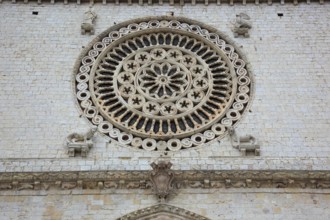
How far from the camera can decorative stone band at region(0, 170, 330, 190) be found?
10383mm

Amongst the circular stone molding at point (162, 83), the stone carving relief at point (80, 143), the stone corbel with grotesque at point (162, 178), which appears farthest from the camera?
the circular stone molding at point (162, 83)

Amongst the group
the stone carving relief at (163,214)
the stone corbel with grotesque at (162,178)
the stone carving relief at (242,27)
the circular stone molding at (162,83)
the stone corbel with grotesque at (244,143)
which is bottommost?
the stone carving relief at (163,214)

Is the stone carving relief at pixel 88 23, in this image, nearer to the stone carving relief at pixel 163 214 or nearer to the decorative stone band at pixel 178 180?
the decorative stone band at pixel 178 180

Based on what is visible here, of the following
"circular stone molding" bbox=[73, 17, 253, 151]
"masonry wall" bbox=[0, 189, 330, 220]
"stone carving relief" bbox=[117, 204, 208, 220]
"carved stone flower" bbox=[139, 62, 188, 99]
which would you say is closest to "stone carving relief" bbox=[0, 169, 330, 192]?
"masonry wall" bbox=[0, 189, 330, 220]

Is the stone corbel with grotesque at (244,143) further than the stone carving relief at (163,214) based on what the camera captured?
Yes

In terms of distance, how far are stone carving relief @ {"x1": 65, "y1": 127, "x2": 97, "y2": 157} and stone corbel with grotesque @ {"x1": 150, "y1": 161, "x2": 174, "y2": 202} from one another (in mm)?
1500

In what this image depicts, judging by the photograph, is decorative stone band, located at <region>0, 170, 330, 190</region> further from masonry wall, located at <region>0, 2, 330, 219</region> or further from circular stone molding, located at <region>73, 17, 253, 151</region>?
circular stone molding, located at <region>73, 17, 253, 151</region>

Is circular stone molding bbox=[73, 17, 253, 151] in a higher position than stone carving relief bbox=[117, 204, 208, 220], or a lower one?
higher

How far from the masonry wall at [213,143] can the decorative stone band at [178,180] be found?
0.21 metres

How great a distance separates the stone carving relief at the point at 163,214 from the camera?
1005 centimetres

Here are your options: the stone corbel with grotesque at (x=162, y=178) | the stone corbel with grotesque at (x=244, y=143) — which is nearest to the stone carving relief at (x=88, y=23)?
the stone corbel with grotesque at (x=244, y=143)

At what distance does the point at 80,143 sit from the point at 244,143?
10.4 ft

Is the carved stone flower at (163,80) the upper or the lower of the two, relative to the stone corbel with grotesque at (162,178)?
upper

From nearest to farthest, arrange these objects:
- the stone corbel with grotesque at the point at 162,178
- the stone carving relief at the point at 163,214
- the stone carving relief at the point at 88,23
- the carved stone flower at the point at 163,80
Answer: the stone carving relief at the point at 163,214, the stone corbel with grotesque at the point at 162,178, the carved stone flower at the point at 163,80, the stone carving relief at the point at 88,23
